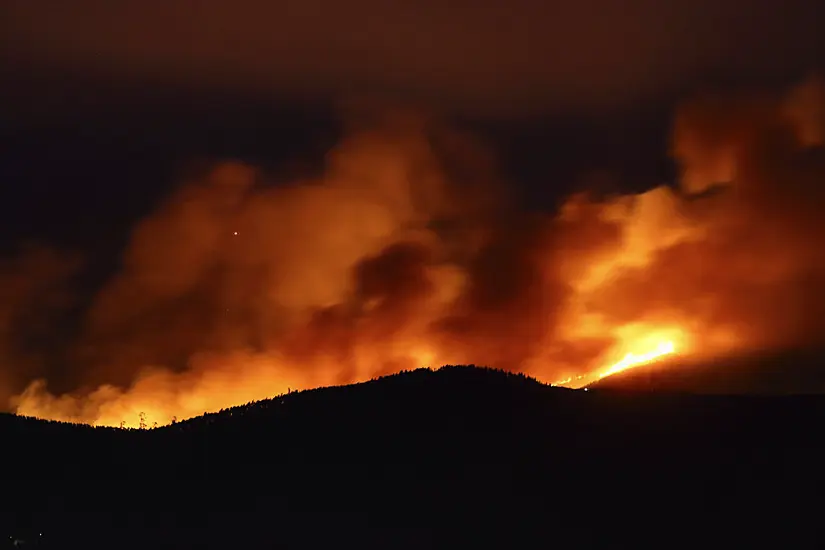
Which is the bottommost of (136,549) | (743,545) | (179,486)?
(743,545)

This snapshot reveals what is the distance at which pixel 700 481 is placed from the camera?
66.7 ft

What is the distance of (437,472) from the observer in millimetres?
21344

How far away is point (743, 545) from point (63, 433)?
16.7m

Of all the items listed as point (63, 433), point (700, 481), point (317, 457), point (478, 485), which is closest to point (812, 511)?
point (700, 481)

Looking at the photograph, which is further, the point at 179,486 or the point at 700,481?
the point at 179,486

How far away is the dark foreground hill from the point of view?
61.8ft

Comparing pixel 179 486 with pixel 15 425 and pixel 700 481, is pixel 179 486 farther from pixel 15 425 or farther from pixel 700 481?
pixel 700 481

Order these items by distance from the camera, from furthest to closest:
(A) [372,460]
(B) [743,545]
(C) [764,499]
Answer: (A) [372,460] < (C) [764,499] < (B) [743,545]

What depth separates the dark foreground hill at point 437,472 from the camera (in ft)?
61.8

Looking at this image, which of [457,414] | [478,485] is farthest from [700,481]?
[457,414]

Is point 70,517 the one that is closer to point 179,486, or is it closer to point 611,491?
point 179,486

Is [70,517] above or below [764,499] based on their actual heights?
above

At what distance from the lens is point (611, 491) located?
2016 centimetres

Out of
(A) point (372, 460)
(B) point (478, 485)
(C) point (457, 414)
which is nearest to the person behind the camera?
(B) point (478, 485)
